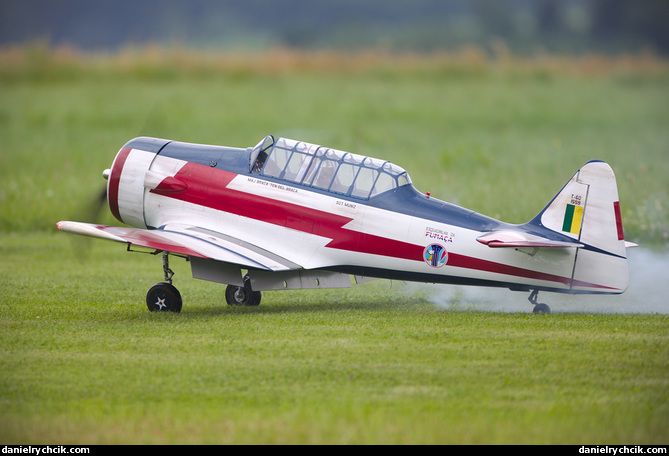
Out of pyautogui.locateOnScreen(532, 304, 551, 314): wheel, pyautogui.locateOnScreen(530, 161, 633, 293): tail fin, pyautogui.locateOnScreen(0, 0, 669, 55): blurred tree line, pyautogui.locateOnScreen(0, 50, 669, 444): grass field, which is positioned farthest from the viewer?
pyautogui.locateOnScreen(0, 0, 669, 55): blurred tree line

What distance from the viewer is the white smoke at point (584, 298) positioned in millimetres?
11453

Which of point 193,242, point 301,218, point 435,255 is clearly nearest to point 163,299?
point 193,242

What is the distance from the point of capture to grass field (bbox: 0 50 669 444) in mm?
6910

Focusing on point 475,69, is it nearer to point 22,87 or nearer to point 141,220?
point 22,87

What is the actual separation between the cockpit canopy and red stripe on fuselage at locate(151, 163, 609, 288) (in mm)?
370

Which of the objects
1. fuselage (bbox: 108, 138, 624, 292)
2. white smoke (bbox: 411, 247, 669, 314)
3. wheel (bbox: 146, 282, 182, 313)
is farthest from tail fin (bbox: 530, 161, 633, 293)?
wheel (bbox: 146, 282, 182, 313)

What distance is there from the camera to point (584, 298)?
1247 cm

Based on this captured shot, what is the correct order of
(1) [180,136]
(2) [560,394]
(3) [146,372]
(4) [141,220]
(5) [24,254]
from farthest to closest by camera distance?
(1) [180,136], (5) [24,254], (4) [141,220], (3) [146,372], (2) [560,394]

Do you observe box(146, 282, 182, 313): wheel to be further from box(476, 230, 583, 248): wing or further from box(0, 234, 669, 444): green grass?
box(476, 230, 583, 248): wing

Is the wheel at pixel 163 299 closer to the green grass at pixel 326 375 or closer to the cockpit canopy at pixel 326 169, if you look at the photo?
the green grass at pixel 326 375

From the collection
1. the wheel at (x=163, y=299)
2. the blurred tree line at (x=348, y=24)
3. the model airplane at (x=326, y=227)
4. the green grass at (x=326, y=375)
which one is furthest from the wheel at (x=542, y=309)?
the blurred tree line at (x=348, y=24)

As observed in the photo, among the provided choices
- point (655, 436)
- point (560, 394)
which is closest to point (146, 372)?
point (560, 394)

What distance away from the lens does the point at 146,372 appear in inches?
327
